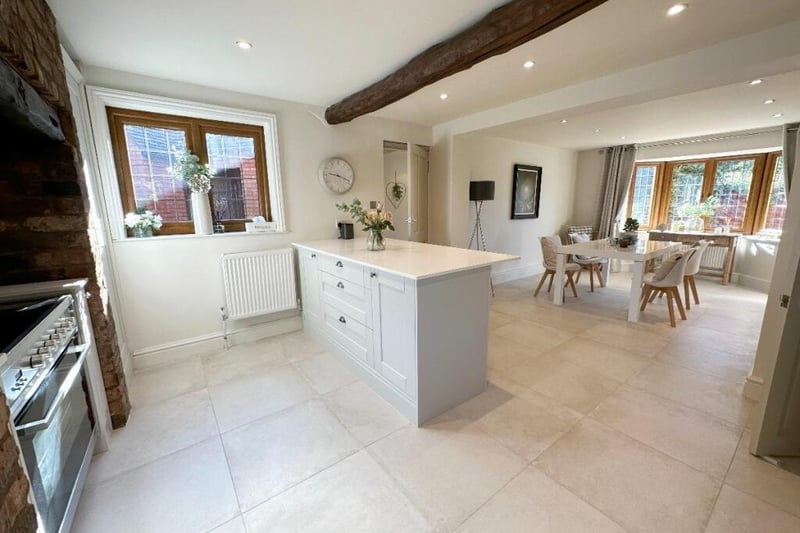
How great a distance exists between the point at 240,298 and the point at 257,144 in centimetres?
153

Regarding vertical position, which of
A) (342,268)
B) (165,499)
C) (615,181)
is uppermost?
(615,181)

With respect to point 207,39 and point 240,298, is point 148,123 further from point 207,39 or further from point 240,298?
point 240,298

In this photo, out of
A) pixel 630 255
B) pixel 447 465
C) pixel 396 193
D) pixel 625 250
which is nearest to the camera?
pixel 447 465

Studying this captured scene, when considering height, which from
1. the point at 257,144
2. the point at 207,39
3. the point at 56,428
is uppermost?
the point at 207,39

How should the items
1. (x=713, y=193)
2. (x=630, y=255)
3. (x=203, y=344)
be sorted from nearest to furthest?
(x=203, y=344)
(x=630, y=255)
(x=713, y=193)

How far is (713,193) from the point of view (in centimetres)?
562

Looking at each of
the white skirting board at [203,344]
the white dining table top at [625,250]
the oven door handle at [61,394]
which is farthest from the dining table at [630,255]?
the oven door handle at [61,394]

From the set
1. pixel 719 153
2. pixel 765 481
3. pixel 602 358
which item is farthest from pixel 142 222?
pixel 719 153

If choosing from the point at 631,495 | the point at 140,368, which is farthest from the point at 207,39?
the point at 631,495

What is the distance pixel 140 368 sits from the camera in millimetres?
2762

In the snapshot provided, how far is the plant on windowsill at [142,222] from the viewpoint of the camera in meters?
2.64

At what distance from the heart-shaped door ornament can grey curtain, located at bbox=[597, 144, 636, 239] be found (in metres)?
4.03

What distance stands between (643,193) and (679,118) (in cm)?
272

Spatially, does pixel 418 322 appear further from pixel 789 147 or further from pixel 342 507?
pixel 789 147
